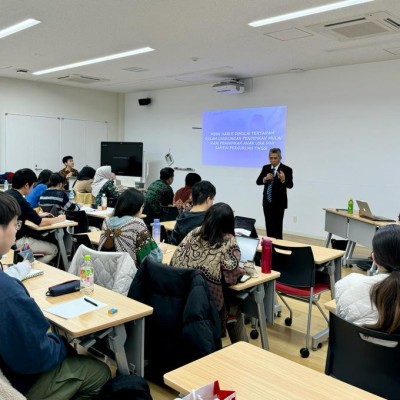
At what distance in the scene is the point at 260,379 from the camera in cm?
148

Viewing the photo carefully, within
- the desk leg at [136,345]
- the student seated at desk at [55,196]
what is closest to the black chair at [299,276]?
the desk leg at [136,345]

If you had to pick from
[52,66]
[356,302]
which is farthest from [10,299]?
[52,66]

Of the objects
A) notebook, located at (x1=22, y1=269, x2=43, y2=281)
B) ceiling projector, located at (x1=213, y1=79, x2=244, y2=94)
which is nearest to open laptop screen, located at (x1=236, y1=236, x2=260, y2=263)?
notebook, located at (x1=22, y1=269, x2=43, y2=281)

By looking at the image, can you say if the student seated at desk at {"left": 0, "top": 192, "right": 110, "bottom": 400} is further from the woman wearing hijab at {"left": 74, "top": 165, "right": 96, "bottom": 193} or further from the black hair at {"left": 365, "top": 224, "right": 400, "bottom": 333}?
the woman wearing hijab at {"left": 74, "top": 165, "right": 96, "bottom": 193}

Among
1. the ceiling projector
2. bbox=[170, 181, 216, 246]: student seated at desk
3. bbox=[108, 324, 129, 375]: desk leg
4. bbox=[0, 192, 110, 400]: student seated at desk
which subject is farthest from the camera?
the ceiling projector

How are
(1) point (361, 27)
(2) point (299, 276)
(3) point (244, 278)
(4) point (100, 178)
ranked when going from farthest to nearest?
(4) point (100, 178)
(1) point (361, 27)
(2) point (299, 276)
(3) point (244, 278)

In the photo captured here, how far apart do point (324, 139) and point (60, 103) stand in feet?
21.1

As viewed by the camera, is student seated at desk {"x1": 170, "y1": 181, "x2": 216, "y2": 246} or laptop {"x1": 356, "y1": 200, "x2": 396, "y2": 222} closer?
student seated at desk {"x1": 170, "y1": 181, "x2": 216, "y2": 246}

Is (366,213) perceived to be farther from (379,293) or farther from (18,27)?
(18,27)

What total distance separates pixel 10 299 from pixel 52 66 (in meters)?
7.28

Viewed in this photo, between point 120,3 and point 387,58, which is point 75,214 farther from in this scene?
point 387,58

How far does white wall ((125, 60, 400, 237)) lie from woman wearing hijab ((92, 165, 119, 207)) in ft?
10.6

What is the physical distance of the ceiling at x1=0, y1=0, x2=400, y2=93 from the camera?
437 cm

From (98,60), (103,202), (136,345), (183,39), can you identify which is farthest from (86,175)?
(136,345)
